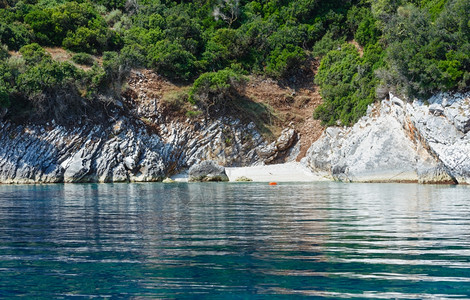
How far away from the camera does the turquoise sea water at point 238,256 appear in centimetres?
583

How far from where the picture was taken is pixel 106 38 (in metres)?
53.6

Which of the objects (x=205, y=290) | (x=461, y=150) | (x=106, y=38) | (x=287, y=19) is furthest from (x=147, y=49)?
(x=205, y=290)

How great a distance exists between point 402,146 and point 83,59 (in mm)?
33081

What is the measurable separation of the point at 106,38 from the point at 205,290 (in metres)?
51.7

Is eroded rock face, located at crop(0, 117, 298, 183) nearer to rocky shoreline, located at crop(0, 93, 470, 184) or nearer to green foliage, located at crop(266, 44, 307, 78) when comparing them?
rocky shoreline, located at crop(0, 93, 470, 184)

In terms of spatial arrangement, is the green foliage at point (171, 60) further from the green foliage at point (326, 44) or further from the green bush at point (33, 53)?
the green foliage at point (326, 44)

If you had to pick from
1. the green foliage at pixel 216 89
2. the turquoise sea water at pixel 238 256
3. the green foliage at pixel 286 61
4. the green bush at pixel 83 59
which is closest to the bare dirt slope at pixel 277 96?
the green foliage at pixel 286 61

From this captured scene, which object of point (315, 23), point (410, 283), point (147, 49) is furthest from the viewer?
point (315, 23)

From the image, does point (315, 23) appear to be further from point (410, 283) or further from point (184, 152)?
point (410, 283)

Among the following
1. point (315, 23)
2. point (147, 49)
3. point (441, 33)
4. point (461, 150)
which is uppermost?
point (315, 23)

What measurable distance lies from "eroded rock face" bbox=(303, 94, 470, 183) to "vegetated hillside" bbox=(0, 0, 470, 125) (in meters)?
1.78

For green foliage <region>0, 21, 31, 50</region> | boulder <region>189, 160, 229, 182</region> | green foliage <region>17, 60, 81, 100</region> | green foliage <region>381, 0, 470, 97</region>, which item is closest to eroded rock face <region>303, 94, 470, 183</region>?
green foliage <region>381, 0, 470, 97</region>

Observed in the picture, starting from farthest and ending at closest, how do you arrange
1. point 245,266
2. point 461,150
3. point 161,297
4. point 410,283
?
1. point 461,150
2. point 245,266
3. point 410,283
4. point 161,297

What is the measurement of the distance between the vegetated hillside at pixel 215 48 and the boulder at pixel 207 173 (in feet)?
26.0
